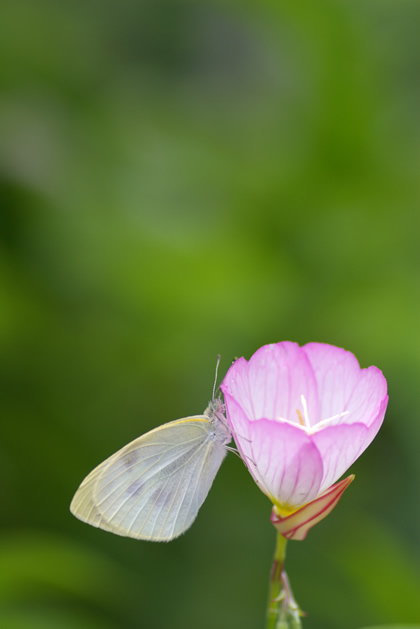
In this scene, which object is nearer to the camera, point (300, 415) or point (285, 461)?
point (285, 461)

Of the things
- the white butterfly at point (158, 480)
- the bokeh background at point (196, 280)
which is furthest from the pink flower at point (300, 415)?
the bokeh background at point (196, 280)

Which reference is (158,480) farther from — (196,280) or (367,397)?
(196,280)

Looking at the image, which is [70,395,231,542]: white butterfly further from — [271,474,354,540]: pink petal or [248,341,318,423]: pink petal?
[271,474,354,540]: pink petal

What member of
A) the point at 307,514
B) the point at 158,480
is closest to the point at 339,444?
the point at 307,514

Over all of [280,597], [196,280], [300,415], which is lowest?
[280,597]

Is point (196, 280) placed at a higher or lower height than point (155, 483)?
higher

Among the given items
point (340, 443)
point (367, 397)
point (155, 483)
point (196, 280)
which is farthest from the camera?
point (196, 280)

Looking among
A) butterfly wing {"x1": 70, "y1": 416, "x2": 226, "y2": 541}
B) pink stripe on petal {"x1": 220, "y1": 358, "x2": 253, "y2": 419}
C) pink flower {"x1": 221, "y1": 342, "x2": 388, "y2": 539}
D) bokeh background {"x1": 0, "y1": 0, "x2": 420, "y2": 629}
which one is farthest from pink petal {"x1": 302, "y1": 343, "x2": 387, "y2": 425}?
bokeh background {"x1": 0, "y1": 0, "x2": 420, "y2": 629}
